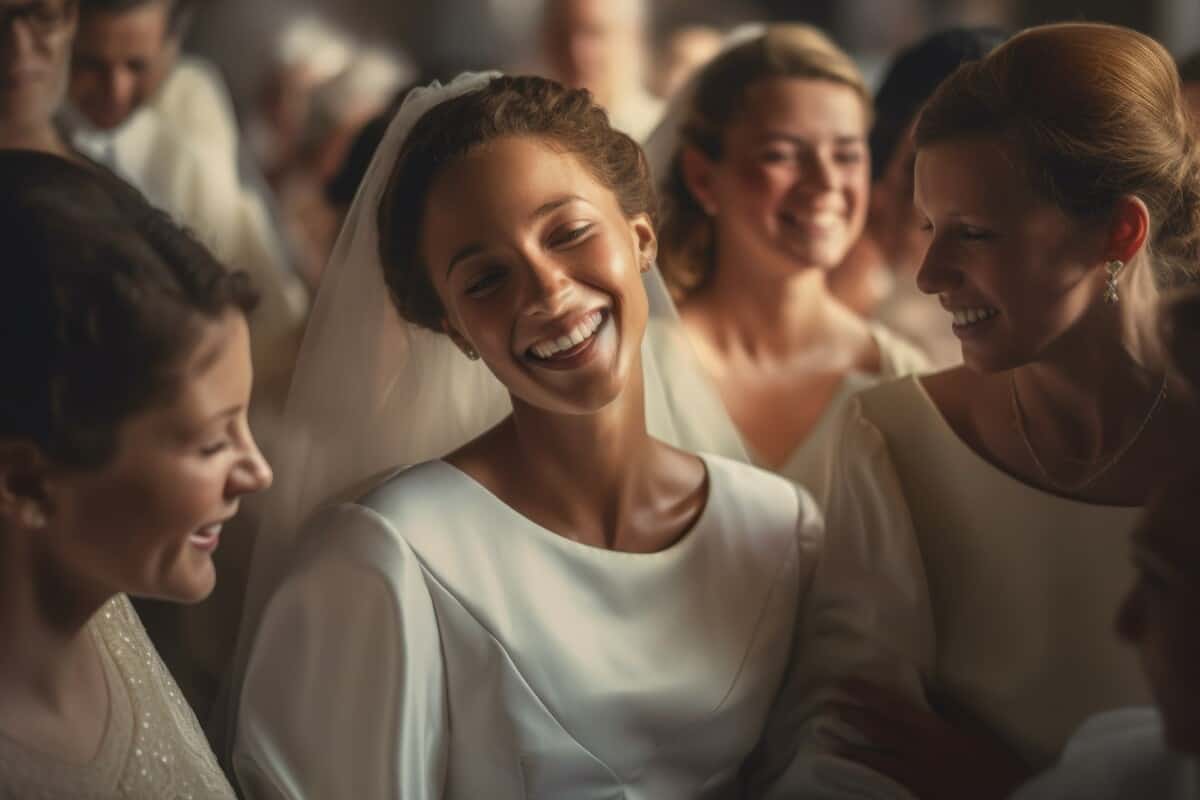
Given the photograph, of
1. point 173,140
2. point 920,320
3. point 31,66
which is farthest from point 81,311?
point 173,140

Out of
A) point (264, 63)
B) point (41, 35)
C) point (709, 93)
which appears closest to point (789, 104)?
point (709, 93)

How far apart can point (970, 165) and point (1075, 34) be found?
5.5 inches

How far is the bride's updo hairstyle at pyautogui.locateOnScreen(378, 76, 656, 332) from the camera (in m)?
1.19

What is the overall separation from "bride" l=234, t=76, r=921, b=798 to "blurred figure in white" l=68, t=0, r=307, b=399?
52cm

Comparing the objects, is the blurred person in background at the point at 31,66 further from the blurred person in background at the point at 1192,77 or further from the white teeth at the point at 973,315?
the blurred person in background at the point at 1192,77

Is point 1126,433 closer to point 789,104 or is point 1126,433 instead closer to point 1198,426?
point 1198,426

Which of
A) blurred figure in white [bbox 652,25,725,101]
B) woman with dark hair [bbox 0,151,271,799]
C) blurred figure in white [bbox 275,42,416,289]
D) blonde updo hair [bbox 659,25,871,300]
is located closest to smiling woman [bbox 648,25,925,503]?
blonde updo hair [bbox 659,25,871,300]

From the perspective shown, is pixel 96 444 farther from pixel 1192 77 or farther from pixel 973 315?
pixel 1192 77

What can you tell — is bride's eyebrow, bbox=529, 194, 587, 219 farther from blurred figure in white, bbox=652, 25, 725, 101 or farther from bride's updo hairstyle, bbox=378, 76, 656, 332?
blurred figure in white, bbox=652, 25, 725, 101

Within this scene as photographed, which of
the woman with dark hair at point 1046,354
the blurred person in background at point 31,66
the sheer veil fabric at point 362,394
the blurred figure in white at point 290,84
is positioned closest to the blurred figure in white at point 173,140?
the blurred person in background at point 31,66

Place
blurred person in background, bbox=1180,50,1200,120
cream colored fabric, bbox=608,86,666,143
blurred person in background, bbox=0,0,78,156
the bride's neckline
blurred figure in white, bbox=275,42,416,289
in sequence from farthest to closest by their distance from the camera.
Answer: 1. blurred figure in white, bbox=275,42,416,289
2. cream colored fabric, bbox=608,86,666,143
3. blurred person in background, bbox=0,0,78,156
4. blurred person in background, bbox=1180,50,1200,120
5. the bride's neckline

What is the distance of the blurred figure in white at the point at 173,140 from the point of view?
6.75 feet

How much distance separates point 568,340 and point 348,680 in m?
0.32

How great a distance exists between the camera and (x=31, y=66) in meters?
1.65
